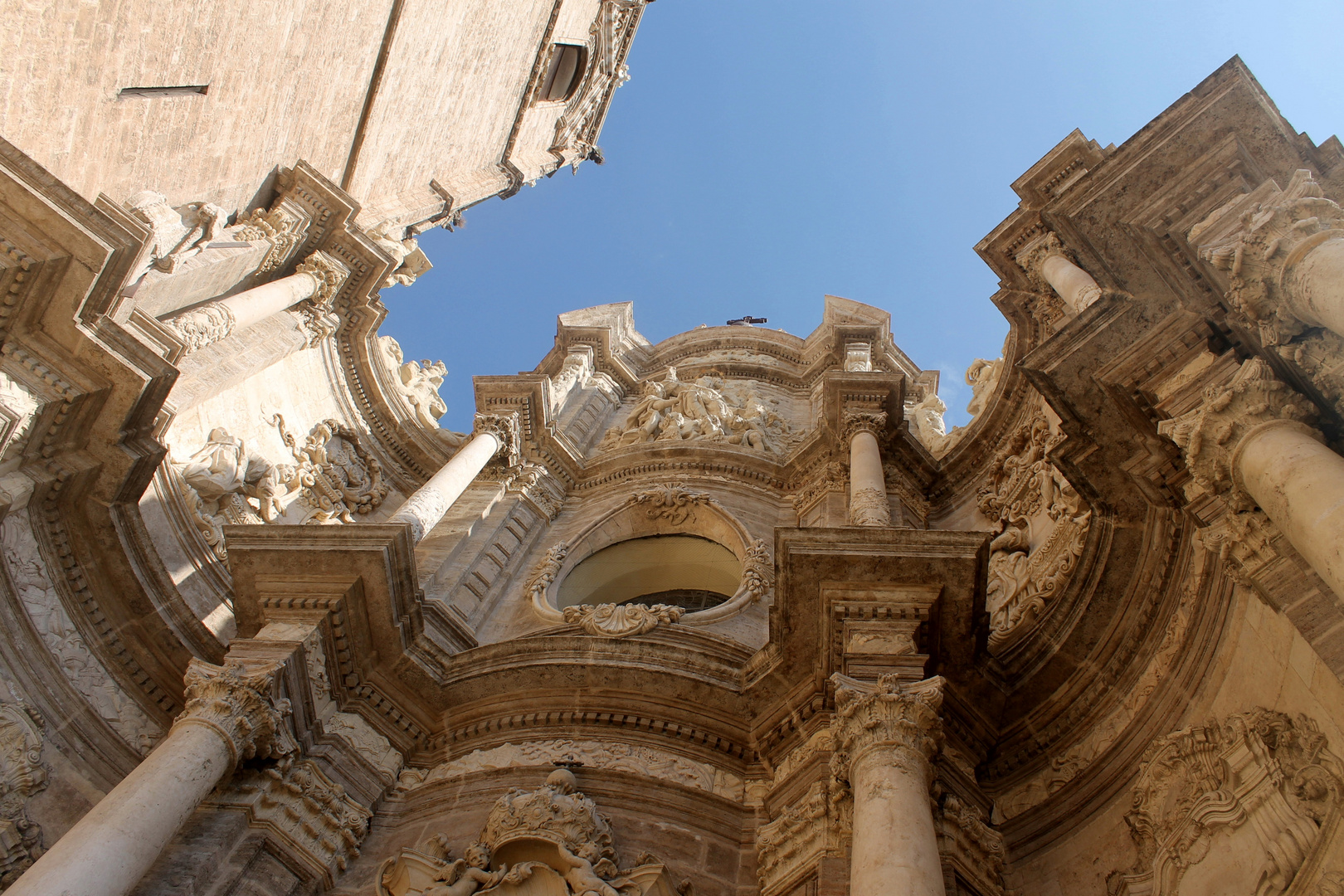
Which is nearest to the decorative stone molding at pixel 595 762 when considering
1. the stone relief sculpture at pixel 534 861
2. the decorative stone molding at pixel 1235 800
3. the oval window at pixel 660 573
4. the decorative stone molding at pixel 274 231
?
the stone relief sculpture at pixel 534 861

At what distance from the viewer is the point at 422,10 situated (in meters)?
19.8

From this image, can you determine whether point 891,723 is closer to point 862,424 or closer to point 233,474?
point 862,424

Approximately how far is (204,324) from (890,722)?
32.0 feet

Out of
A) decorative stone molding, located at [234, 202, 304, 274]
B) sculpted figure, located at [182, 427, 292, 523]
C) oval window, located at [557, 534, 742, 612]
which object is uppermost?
decorative stone molding, located at [234, 202, 304, 274]

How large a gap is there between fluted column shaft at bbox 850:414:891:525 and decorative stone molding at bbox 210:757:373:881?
630 centimetres

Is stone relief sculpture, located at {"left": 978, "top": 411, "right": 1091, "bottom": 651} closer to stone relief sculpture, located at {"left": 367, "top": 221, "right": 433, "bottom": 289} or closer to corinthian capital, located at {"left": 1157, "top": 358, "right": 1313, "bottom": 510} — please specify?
corinthian capital, located at {"left": 1157, "top": 358, "right": 1313, "bottom": 510}

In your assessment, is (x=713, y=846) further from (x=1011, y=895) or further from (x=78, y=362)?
(x=78, y=362)

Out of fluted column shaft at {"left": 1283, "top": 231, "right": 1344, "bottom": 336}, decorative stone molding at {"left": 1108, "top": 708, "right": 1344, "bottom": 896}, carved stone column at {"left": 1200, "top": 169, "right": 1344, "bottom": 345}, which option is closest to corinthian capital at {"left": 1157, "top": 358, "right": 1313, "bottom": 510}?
carved stone column at {"left": 1200, "top": 169, "right": 1344, "bottom": 345}

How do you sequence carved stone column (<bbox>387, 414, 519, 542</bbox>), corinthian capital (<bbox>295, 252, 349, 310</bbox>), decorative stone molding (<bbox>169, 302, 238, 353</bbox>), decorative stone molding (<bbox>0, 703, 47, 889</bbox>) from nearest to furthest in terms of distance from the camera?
decorative stone molding (<bbox>0, 703, 47, 889</bbox>), decorative stone molding (<bbox>169, 302, 238, 353</bbox>), carved stone column (<bbox>387, 414, 519, 542</bbox>), corinthian capital (<bbox>295, 252, 349, 310</bbox>)

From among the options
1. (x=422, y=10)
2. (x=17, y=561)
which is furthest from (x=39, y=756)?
(x=422, y=10)

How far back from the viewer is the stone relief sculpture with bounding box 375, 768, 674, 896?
764 centimetres

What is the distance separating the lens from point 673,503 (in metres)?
15.6

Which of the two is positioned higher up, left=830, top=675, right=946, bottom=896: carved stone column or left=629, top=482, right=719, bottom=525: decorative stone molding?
left=629, top=482, right=719, bottom=525: decorative stone molding

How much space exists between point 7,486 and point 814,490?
10375 mm
